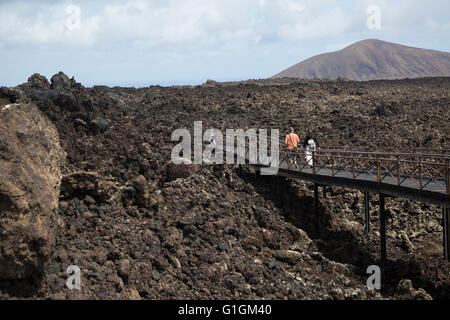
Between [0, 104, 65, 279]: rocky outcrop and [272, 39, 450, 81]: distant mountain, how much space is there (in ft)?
338

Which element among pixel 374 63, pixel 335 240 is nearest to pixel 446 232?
pixel 335 240

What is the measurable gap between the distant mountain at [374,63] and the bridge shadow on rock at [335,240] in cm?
9310

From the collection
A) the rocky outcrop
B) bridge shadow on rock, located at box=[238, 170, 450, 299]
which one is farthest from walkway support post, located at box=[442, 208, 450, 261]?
the rocky outcrop

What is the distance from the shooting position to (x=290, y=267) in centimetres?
1523

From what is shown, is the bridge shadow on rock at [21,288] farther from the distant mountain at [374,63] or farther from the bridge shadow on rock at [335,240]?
A: the distant mountain at [374,63]

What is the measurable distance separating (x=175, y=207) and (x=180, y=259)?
108 inches

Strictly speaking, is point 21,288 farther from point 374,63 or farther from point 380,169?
point 374,63

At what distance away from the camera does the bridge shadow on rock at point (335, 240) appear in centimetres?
1515

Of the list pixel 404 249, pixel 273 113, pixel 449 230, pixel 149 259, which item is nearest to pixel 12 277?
pixel 149 259

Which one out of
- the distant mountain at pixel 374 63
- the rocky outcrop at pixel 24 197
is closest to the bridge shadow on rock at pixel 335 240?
the rocky outcrop at pixel 24 197

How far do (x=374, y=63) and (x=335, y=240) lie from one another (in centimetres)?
10893

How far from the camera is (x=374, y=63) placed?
A: 119 metres

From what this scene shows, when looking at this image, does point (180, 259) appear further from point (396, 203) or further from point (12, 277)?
point (396, 203)
